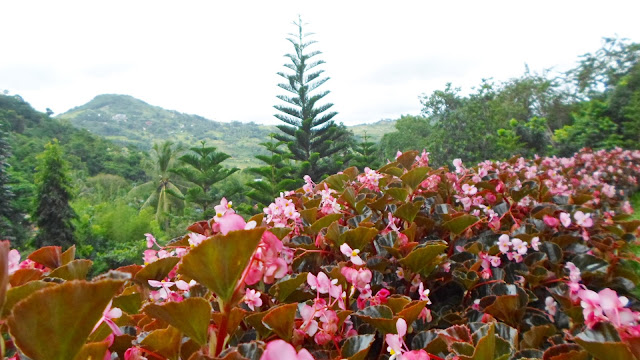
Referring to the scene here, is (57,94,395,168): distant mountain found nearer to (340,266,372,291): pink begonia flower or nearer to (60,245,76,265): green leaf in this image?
(60,245,76,265): green leaf

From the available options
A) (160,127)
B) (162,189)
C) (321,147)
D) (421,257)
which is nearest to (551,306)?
(421,257)

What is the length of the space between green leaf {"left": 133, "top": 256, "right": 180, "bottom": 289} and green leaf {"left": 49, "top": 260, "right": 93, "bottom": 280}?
0.06 m

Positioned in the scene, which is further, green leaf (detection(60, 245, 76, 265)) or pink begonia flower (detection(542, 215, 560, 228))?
pink begonia flower (detection(542, 215, 560, 228))

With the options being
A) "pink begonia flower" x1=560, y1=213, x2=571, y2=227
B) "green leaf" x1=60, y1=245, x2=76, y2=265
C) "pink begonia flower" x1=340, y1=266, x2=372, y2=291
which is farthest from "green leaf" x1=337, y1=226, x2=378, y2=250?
"pink begonia flower" x1=560, y1=213, x2=571, y2=227

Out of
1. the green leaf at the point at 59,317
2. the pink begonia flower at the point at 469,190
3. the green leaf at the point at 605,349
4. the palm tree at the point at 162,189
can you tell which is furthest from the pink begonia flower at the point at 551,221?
the palm tree at the point at 162,189

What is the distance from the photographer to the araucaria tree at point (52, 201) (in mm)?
12391

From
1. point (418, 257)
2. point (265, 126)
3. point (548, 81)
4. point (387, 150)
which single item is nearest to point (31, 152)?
point (387, 150)

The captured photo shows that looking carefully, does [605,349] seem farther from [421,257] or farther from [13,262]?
[13,262]

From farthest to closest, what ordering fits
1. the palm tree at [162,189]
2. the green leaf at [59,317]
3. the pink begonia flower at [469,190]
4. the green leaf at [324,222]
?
the palm tree at [162,189] → the pink begonia flower at [469,190] → the green leaf at [324,222] → the green leaf at [59,317]

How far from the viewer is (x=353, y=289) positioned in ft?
1.67

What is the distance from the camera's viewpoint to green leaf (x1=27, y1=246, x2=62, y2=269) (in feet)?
1.78

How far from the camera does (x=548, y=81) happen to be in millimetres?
14117

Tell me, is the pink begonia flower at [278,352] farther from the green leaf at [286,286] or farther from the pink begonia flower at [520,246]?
the pink begonia flower at [520,246]

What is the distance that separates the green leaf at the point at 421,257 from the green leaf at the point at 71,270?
423 millimetres
